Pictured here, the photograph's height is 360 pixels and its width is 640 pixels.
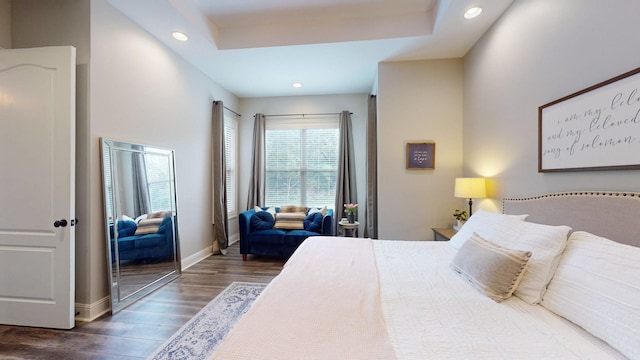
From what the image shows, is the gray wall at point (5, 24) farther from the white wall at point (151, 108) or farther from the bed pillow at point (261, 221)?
the bed pillow at point (261, 221)

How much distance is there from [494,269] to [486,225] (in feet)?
2.10

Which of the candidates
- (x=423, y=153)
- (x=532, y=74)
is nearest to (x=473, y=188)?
(x=423, y=153)

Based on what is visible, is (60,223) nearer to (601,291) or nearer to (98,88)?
(98,88)

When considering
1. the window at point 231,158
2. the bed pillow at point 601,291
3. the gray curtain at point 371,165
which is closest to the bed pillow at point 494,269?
the bed pillow at point 601,291

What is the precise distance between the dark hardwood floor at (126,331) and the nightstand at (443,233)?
220cm

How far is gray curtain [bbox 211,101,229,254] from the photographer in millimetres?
4109

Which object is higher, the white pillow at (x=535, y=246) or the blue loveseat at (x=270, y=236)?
the white pillow at (x=535, y=246)

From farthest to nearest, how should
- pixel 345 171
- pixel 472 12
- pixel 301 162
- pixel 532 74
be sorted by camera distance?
pixel 301 162
pixel 345 171
pixel 472 12
pixel 532 74

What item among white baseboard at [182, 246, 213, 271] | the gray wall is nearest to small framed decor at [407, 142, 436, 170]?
white baseboard at [182, 246, 213, 271]

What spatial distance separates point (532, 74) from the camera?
2018 millimetres

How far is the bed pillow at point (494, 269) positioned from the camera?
4.18 feet

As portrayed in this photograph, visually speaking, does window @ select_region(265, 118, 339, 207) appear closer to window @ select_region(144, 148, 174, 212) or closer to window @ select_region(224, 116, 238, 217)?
window @ select_region(224, 116, 238, 217)

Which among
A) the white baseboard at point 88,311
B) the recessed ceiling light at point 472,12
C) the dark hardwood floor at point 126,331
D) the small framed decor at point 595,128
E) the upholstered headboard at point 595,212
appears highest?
the recessed ceiling light at point 472,12

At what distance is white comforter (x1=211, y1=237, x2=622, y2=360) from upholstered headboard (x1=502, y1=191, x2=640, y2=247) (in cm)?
63
